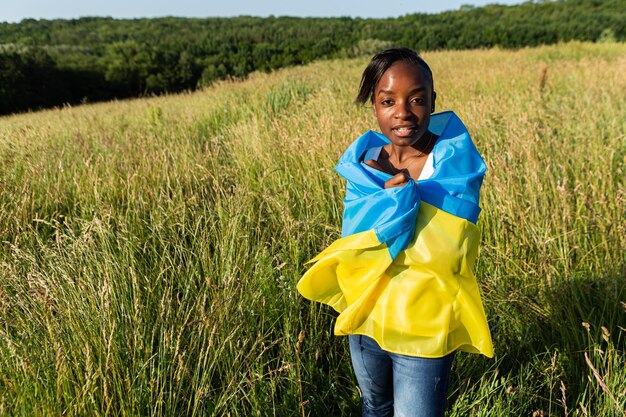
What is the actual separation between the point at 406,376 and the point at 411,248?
0.35 metres

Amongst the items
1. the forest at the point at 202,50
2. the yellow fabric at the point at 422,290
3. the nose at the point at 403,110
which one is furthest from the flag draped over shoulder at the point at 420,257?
the forest at the point at 202,50

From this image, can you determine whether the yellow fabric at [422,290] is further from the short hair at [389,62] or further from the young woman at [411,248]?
the short hair at [389,62]

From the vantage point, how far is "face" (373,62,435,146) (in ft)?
3.35

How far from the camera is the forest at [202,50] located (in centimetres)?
2327

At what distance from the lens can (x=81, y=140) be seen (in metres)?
4.20

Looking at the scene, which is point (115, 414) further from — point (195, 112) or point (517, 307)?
point (195, 112)

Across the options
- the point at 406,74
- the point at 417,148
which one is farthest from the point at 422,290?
the point at 406,74

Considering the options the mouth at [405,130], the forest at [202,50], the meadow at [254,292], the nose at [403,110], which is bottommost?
the meadow at [254,292]

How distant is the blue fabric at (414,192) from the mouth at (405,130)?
0.24 feet

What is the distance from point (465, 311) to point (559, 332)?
1034mm

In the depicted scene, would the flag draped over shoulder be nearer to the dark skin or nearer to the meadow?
the dark skin

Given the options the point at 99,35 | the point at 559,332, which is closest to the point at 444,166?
the point at 559,332

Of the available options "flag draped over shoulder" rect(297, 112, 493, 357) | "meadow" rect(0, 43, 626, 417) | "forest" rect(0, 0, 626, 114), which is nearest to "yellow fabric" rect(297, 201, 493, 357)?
"flag draped over shoulder" rect(297, 112, 493, 357)

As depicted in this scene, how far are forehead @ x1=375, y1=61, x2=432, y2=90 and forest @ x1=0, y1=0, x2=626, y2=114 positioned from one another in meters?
19.2
